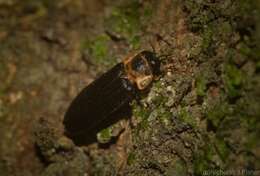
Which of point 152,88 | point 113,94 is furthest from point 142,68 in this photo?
point 113,94

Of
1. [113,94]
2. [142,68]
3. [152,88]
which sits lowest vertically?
[113,94]

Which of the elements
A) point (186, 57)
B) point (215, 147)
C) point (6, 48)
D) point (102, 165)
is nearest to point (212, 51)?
point (186, 57)

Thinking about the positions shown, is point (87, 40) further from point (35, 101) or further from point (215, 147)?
point (215, 147)

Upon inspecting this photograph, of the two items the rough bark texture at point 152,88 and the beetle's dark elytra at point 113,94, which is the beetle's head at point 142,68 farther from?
the rough bark texture at point 152,88

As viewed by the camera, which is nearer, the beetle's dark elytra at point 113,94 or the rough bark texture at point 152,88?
the rough bark texture at point 152,88

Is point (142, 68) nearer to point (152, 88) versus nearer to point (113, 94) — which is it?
point (152, 88)

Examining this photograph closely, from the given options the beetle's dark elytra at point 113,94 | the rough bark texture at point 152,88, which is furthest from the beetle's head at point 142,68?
the rough bark texture at point 152,88
